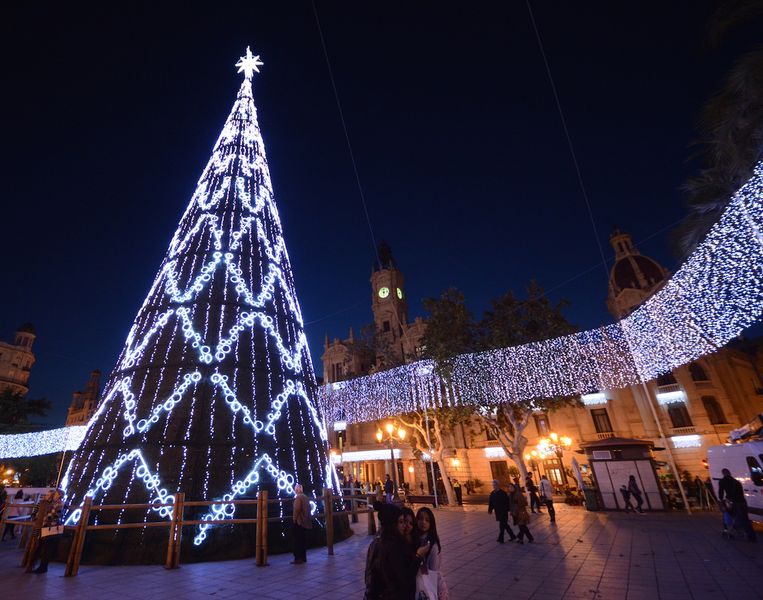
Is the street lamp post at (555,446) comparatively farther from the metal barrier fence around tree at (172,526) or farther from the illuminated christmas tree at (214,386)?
the metal barrier fence around tree at (172,526)

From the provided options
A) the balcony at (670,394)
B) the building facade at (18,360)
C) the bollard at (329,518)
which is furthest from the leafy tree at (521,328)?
the building facade at (18,360)

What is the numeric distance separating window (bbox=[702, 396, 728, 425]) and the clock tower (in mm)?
25859

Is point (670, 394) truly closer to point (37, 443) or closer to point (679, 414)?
point (679, 414)

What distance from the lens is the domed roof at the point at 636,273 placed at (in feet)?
103

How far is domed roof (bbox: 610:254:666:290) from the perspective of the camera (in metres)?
31.3

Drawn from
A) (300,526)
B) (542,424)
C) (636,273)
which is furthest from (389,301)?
(300,526)

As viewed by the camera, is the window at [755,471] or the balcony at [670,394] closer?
the window at [755,471]

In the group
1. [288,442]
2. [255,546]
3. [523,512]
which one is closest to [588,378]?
[523,512]

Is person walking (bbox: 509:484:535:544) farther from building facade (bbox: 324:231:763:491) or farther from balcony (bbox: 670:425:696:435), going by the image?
balcony (bbox: 670:425:696:435)

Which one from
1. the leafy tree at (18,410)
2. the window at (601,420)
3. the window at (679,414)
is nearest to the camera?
the window at (679,414)

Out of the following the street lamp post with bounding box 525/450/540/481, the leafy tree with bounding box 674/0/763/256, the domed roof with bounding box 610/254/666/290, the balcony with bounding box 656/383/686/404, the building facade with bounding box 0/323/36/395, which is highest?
the building facade with bounding box 0/323/36/395

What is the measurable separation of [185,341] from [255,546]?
4888 millimetres

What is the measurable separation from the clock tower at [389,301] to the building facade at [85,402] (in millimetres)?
58715

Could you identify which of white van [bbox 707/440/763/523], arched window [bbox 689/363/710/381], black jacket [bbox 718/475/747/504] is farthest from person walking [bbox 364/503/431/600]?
arched window [bbox 689/363/710/381]
